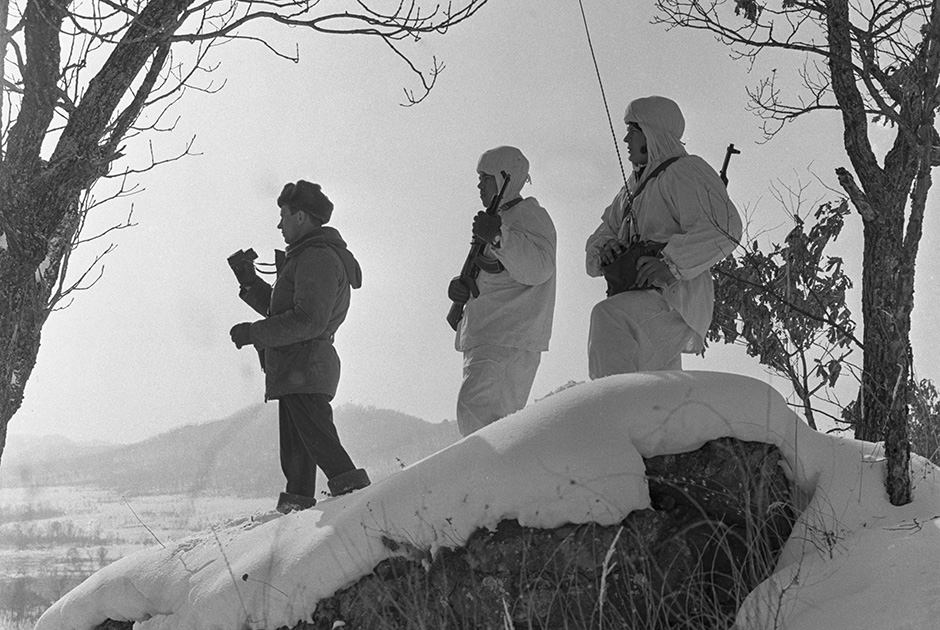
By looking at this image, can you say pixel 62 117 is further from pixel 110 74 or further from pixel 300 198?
pixel 300 198

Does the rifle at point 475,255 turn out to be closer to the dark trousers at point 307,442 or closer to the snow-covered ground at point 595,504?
the dark trousers at point 307,442

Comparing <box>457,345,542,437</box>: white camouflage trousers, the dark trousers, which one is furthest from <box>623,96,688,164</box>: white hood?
the dark trousers

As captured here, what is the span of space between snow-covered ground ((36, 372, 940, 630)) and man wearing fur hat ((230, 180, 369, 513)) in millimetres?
992

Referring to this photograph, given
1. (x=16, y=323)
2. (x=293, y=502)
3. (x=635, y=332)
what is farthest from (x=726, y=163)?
(x=16, y=323)

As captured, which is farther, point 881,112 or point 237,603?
point 881,112

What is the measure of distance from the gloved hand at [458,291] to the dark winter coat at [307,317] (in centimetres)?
61

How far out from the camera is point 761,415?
149 inches

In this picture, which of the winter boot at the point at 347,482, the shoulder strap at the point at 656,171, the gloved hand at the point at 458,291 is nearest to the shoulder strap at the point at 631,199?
the shoulder strap at the point at 656,171

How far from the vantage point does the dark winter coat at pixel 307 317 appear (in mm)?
5074

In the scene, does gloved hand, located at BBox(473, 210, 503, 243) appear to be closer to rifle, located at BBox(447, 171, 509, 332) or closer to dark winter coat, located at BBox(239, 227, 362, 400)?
rifle, located at BBox(447, 171, 509, 332)

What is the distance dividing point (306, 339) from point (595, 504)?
223cm

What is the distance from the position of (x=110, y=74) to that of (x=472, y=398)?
2.52 metres

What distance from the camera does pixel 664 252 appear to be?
423cm

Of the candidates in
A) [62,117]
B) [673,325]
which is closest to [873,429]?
[673,325]
